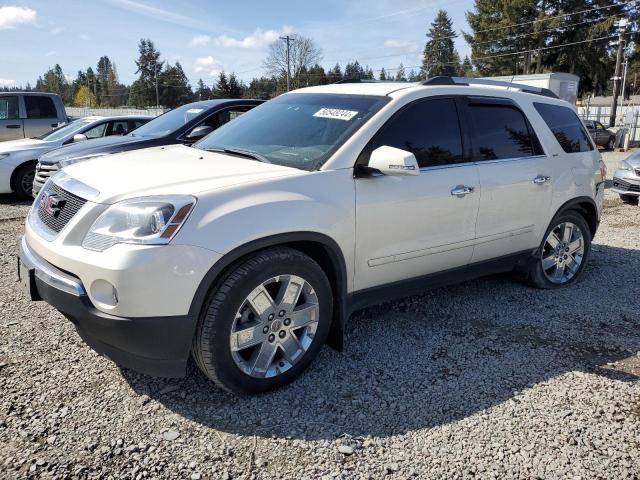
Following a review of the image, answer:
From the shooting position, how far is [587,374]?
3.38 meters

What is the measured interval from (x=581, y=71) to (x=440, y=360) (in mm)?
56735

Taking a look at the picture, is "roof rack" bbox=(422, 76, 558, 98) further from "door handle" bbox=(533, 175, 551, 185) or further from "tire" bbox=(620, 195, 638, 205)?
"tire" bbox=(620, 195, 638, 205)

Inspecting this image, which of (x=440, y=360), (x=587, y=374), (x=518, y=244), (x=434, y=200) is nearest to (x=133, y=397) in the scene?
(x=440, y=360)

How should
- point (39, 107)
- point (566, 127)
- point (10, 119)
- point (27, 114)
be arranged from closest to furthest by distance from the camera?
point (566, 127) < point (10, 119) < point (27, 114) < point (39, 107)

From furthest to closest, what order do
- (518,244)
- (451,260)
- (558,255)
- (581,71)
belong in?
1. (581,71)
2. (558,255)
3. (518,244)
4. (451,260)

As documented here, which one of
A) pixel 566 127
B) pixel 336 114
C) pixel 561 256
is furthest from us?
pixel 561 256

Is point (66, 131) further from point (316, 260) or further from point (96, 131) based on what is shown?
point (316, 260)

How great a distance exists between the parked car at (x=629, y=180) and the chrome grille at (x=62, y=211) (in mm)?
9509

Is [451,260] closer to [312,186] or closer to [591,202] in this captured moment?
[312,186]

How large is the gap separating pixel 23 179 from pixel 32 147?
563 millimetres

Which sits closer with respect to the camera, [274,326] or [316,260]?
[274,326]

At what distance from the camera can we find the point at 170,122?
743 cm

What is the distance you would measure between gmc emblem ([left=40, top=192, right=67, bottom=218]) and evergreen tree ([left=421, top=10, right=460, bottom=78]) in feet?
248

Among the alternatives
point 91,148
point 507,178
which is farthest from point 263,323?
point 91,148
